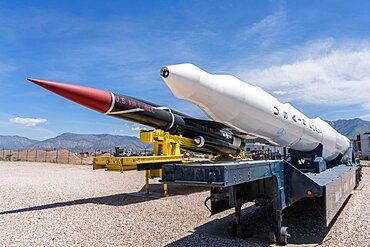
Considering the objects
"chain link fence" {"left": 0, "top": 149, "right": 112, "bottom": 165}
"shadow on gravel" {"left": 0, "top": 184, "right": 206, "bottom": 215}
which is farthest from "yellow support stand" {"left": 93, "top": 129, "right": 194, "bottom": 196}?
"chain link fence" {"left": 0, "top": 149, "right": 112, "bottom": 165}

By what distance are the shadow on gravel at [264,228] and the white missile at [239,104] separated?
172 centimetres

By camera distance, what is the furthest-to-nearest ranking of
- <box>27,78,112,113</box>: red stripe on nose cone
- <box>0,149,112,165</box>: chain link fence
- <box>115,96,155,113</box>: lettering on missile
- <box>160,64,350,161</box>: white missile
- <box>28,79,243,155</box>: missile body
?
<box>0,149,112,165</box>: chain link fence, <box>115,96,155,113</box>: lettering on missile, <box>28,79,243,155</box>: missile body, <box>27,78,112,113</box>: red stripe on nose cone, <box>160,64,350,161</box>: white missile

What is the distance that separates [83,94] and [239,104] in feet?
15.9

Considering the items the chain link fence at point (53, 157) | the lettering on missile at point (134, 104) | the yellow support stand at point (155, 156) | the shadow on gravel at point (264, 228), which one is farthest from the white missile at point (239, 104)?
the chain link fence at point (53, 157)

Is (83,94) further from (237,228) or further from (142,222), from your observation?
(237,228)

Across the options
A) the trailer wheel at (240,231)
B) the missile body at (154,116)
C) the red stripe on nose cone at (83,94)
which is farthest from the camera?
the missile body at (154,116)

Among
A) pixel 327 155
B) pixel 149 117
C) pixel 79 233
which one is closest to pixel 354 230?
pixel 327 155

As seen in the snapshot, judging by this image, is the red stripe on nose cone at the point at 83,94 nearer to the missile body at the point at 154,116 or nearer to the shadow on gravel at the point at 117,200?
the missile body at the point at 154,116

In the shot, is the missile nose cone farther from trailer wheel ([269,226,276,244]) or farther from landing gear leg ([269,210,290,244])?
trailer wheel ([269,226,276,244])

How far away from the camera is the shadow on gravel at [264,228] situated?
597cm

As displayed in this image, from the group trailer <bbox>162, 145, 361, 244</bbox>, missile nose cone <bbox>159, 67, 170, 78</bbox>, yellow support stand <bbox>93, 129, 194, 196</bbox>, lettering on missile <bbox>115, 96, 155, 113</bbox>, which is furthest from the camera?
lettering on missile <bbox>115, 96, 155, 113</bbox>

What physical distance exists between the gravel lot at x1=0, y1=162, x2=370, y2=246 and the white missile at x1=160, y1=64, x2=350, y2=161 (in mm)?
2094

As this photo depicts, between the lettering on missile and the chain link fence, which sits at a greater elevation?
the lettering on missile

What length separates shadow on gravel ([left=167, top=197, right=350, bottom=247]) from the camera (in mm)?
5969
